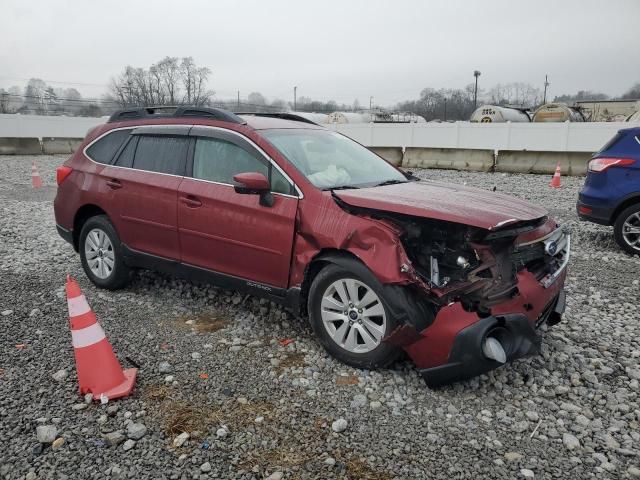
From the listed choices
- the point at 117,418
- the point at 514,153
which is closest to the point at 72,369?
the point at 117,418

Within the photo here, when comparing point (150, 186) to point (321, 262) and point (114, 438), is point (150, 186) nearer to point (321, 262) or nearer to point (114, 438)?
point (321, 262)

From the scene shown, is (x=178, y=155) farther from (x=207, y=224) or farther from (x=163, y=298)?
(x=163, y=298)

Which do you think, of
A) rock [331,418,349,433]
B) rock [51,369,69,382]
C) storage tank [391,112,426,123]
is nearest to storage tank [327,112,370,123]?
storage tank [391,112,426,123]

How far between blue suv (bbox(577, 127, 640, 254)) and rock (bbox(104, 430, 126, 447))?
256 inches

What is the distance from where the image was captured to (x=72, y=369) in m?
3.76

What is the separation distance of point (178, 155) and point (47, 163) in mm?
17779

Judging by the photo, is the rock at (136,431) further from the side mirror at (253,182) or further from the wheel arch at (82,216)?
the wheel arch at (82,216)

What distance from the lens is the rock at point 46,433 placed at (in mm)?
2953

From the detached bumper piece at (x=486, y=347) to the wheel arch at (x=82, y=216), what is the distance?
12.4 ft

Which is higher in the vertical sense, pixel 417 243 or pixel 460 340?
pixel 417 243

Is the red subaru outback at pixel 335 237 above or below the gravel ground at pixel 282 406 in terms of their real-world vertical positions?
above

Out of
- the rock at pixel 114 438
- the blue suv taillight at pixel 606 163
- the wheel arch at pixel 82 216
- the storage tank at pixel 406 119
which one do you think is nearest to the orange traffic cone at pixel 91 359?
the rock at pixel 114 438

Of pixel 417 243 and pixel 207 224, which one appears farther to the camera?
pixel 207 224

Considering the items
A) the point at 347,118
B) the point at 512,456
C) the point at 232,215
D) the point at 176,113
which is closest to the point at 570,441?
the point at 512,456
